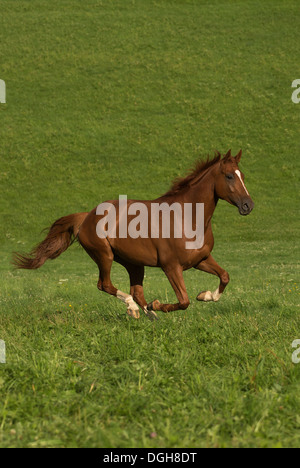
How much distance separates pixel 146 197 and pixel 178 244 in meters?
25.7

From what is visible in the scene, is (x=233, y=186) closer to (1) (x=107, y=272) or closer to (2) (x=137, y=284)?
(2) (x=137, y=284)

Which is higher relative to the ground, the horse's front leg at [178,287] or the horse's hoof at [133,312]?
the horse's front leg at [178,287]

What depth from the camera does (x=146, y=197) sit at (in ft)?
110

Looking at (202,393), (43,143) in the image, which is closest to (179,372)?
(202,393)

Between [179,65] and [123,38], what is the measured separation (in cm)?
736

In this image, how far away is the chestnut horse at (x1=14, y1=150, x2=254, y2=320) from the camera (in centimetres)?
779

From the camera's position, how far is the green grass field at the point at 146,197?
18.8 feet

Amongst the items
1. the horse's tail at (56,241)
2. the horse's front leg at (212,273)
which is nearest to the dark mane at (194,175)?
the horse's front leg at (212,273)

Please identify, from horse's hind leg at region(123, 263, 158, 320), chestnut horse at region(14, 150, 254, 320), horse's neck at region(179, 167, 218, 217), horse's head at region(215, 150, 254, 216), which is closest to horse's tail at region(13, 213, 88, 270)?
chestnut horse at region(14, 150, 254, 320)

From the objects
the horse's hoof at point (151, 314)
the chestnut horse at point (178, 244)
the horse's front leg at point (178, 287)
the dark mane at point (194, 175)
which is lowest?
the horse's hoof at point (151, 314)

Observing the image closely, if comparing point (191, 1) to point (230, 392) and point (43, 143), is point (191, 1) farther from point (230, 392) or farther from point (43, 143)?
point (230, 392)

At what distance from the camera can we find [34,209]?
32844 millimetres

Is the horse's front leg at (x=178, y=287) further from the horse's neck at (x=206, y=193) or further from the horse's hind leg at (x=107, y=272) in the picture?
the horse's neck at (x=206, y=193)

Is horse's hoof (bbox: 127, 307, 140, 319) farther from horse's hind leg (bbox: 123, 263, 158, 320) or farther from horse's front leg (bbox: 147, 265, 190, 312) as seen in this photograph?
horse's front leg (bbox: 147, 265, 190, 312)
